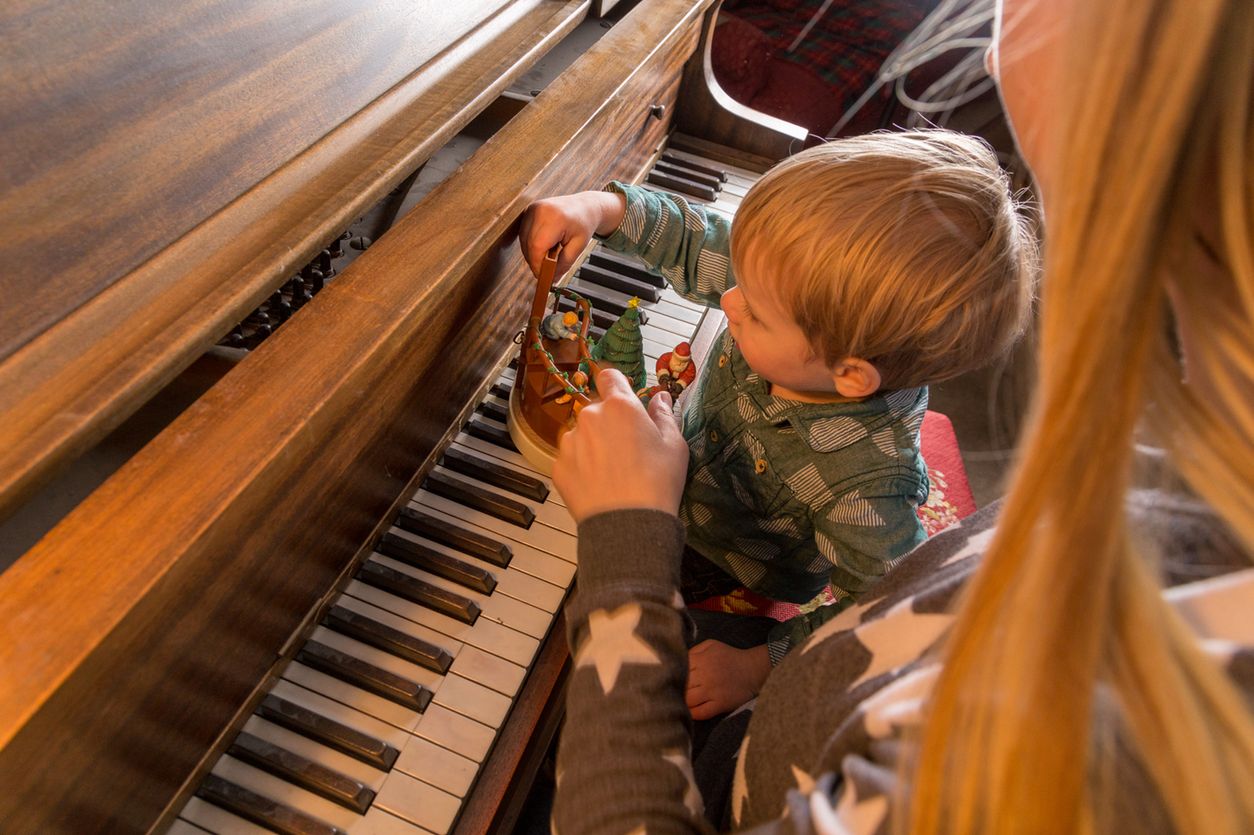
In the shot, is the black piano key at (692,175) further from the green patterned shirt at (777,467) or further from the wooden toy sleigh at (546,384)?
the wooden toy sleigh at (546,384)

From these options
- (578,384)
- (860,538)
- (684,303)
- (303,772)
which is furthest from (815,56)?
(303,772)

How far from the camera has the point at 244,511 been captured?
69cm

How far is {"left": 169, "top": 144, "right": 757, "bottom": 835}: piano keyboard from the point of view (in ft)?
2.98

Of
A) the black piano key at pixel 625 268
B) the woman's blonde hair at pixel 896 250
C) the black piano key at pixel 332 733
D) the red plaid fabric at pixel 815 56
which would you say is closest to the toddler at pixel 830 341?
the woman's blonde hair at pixel 896 250

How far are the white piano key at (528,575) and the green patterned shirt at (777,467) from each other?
24 centimetres

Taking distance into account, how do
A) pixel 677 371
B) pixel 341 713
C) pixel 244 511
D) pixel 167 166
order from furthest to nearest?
pixel 677 371 → pixel 341 713 → pixel 167 166 → pixel 244 511

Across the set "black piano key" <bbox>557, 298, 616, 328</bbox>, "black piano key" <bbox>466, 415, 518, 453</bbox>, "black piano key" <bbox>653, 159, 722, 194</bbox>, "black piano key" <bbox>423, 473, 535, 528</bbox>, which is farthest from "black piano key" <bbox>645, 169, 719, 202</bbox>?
"black piano key" <bbox>423, 473, 535, 528</bbox>

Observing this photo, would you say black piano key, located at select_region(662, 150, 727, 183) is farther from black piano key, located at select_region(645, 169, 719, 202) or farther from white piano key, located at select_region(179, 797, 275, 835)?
white piano key, located at select_region(179, 797, 275, 835)

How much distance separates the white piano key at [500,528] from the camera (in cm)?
118

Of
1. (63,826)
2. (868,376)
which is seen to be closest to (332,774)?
(63,826)

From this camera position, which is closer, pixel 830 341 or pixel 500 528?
pixel 830 341

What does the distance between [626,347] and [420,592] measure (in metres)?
0.45

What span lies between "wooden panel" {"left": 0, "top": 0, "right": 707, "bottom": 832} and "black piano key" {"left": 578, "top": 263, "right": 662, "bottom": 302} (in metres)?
0.34

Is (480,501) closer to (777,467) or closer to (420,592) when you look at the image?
(420,592)
